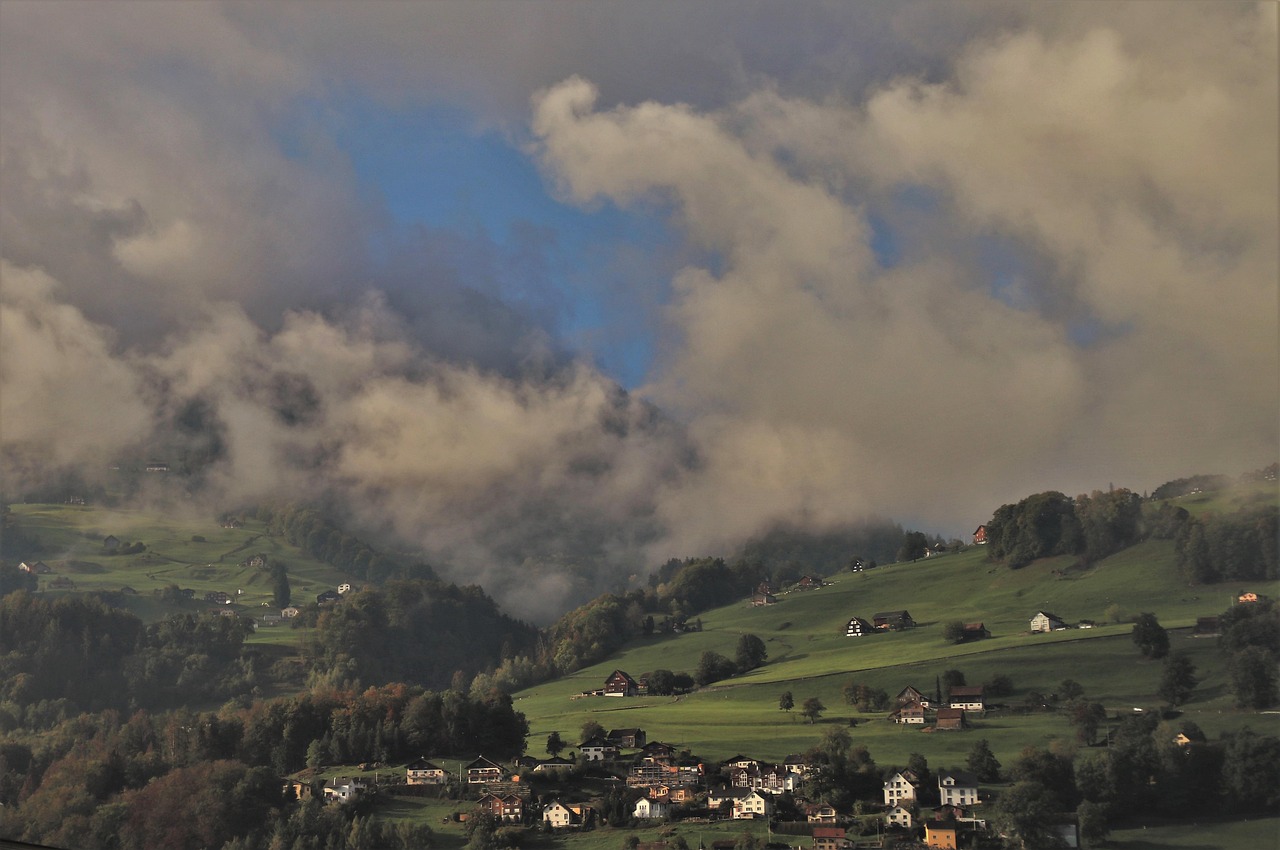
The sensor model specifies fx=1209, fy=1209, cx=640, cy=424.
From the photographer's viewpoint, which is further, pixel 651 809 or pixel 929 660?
pixel 929 660

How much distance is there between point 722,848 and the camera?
1656 inches

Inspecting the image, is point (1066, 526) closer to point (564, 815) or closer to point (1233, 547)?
point (1233, 547)

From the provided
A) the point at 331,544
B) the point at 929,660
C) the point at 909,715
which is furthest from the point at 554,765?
the point at 331,544

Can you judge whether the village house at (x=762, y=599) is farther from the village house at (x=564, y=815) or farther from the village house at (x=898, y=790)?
the village house at (x=898, y=790)

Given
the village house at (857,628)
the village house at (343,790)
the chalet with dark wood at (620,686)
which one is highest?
the village house at (857,628)

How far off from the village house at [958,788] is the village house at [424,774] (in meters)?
21.1

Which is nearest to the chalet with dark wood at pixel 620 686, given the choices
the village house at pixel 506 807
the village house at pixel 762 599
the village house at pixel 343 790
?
the village house at pixel 343 790

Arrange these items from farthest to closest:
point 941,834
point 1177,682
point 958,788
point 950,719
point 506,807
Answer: point 950,719 < point 1177,682 < point 506,807 < point 958,788 < point 941,834

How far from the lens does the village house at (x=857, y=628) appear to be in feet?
267

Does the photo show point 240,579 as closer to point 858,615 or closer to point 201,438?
point 201,438

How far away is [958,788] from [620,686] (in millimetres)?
34420

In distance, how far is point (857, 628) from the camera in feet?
270

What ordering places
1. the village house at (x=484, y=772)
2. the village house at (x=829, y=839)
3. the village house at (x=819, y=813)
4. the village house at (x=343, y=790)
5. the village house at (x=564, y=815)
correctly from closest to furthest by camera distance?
the village house at (x=829, y=839) < the village house at (x=819, y=813) < the village house at (x=564, y=815) < the village house at (x=343, y=790) < the village house at (x=484, y=772)

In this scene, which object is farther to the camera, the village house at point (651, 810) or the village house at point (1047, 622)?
the village house at point (1047, 622)
